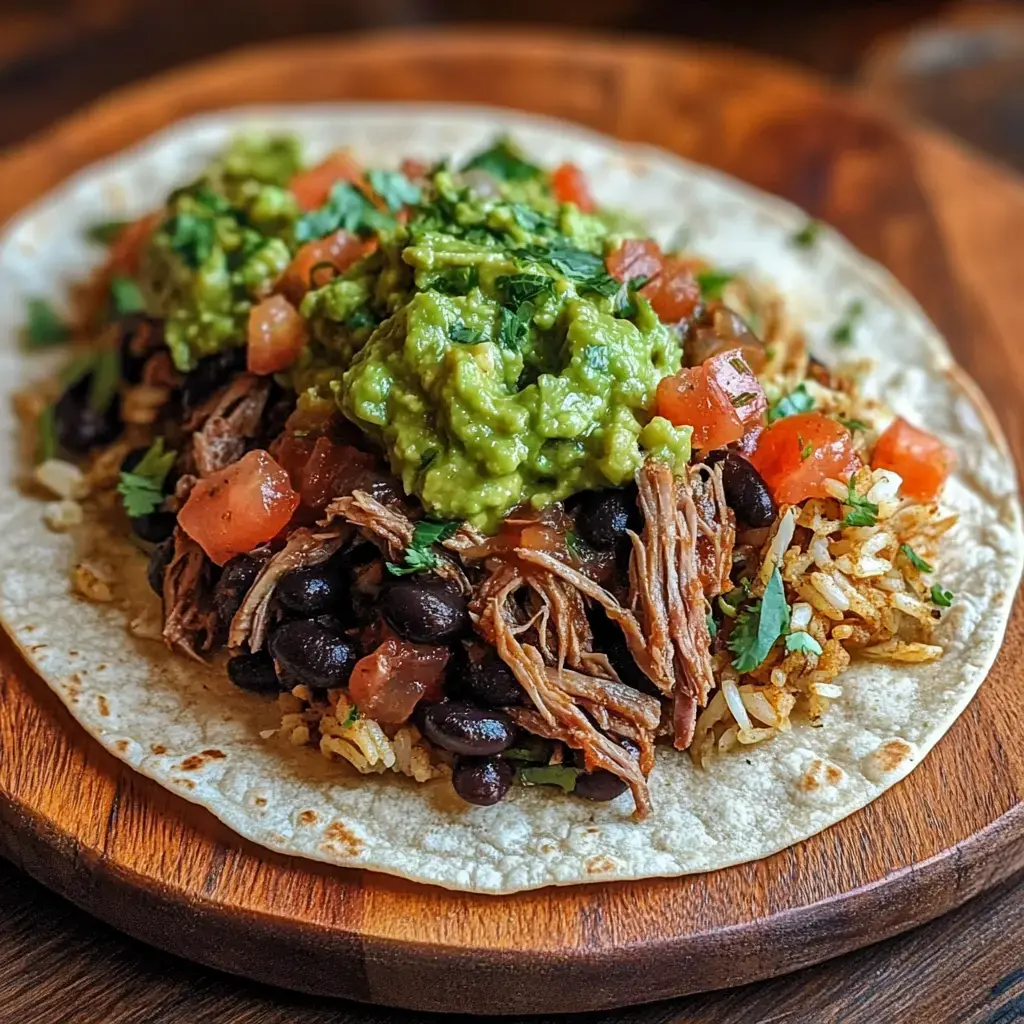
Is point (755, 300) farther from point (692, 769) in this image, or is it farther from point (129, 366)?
point (129, 366)

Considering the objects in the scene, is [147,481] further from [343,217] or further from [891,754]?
[891,754]

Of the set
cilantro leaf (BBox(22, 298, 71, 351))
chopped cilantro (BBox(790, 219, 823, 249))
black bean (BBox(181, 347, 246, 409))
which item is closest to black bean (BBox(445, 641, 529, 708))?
black bean (BBox(181, 347, 246, 409))

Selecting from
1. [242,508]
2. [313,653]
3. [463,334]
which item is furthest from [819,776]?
[242,508]

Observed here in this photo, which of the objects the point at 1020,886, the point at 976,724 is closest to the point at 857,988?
the point at 1020,886

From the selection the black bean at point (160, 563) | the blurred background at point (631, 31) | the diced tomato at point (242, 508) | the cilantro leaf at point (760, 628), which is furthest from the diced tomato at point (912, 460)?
the blurred background at point (631, 31)

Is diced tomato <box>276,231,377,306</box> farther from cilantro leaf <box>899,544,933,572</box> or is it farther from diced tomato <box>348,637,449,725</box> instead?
cilantro leaf <box>899,544,933,572</box>

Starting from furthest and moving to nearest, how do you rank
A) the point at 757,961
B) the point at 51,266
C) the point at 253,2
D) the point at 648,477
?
1. the point at 253,2
2. the point at 51,266
3. the point at 648,477
4. the point at 757,961
